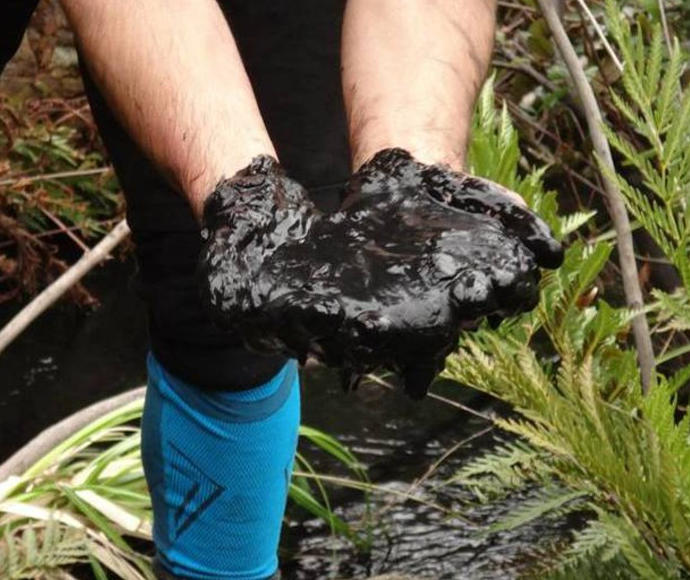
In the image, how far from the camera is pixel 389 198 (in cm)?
Answer: 124

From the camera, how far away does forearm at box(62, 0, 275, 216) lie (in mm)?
1326

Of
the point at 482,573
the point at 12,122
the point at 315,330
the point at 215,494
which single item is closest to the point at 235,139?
the point at 315,330

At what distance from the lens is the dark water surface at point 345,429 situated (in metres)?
2.68

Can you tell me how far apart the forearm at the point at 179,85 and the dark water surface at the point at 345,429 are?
1417 mm

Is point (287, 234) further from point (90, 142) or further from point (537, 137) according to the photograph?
point (90, 142)

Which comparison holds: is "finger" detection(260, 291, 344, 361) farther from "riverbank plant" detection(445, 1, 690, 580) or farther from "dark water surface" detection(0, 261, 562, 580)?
"dark water surface" detection(0, 261, 562, 580)

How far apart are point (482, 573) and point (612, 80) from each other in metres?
1.13

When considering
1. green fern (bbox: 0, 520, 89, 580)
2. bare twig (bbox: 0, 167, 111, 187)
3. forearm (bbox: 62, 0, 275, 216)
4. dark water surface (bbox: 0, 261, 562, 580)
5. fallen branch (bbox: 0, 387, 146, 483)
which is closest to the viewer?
forearm (bbox: 62, 0, 275, 216)

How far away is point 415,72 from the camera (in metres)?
1.47

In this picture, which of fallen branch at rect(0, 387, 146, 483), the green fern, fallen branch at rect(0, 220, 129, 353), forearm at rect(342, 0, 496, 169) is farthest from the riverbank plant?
fallen branch at rect(0, 220, 129, 353)

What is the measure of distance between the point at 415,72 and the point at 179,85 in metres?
0.26

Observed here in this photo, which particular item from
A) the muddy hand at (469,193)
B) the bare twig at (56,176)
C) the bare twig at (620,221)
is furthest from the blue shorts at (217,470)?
the bare twig at (56,176)

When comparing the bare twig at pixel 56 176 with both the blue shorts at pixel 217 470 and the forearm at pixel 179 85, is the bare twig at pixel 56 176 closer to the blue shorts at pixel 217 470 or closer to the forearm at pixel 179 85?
the blue shorts at pixel 217 470

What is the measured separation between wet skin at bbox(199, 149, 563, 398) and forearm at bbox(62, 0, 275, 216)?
71 millimetres
